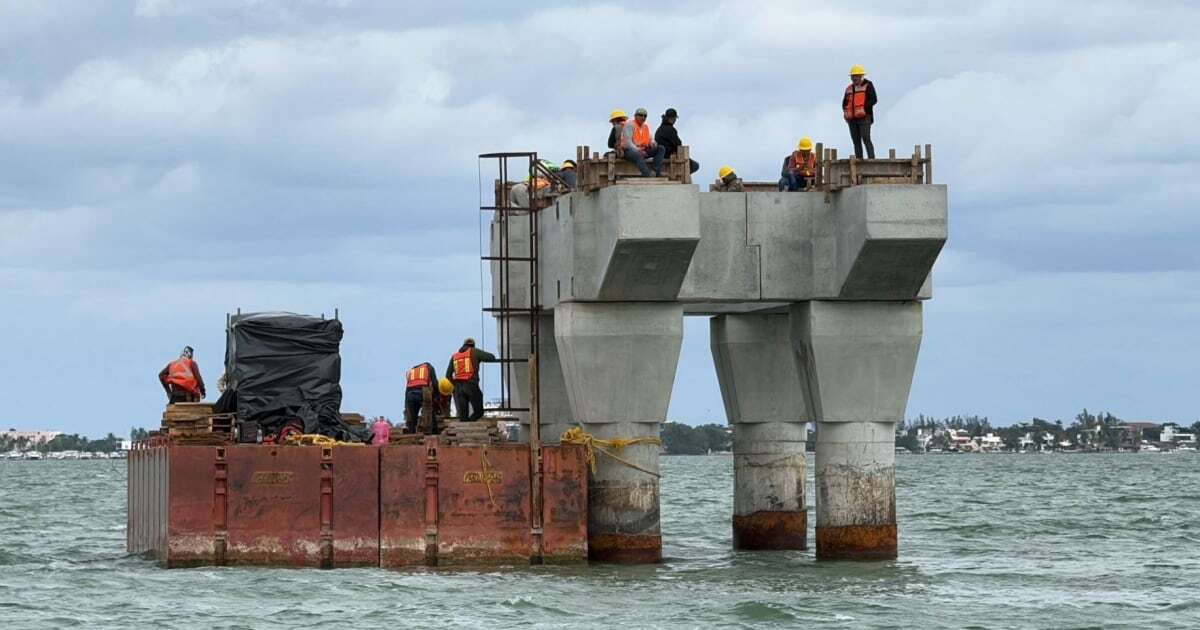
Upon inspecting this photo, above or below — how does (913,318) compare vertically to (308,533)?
above

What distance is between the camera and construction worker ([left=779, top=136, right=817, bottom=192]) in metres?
37.7

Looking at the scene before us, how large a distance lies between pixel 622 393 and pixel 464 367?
4650 mm

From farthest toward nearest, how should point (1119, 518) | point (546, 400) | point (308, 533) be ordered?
point (1119, 518), point (546, 400), point (308, 533)

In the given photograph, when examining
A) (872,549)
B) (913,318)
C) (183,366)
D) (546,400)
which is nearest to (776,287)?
(913,318)

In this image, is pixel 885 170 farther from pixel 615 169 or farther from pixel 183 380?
pixel 183 380

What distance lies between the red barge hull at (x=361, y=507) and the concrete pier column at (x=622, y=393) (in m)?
0.99

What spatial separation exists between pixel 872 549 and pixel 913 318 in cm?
413

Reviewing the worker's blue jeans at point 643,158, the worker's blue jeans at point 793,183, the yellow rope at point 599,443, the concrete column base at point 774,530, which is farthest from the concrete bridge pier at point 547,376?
the worker's blue jeans at point 643,158

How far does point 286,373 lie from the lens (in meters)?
38.2

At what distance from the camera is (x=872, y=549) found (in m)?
36.7

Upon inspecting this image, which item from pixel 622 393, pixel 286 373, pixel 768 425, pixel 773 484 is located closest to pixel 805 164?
pixel 622 393

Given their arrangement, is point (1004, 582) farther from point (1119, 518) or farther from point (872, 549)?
point (1119, 518)

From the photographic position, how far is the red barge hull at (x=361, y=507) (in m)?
34.4

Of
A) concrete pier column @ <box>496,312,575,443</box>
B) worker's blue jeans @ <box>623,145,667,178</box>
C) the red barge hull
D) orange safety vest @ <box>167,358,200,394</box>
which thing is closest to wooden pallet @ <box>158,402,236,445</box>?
the red barge hull
